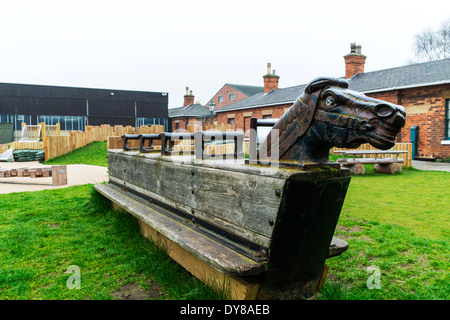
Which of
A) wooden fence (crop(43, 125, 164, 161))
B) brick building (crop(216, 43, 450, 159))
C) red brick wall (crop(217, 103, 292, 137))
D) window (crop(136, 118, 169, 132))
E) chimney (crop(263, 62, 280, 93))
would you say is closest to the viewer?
brick building (crop(216, 43, 450, 159))

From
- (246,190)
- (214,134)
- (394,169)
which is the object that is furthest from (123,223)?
(394,169)

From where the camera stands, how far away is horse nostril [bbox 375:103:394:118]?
6.04 ft

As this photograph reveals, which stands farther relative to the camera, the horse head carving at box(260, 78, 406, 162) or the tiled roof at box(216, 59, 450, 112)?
the tiled roof at box(216, 59, 450, 112)

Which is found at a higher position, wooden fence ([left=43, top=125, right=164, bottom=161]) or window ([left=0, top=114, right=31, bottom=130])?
window ([left=0, top=114, right=31, bottom=130])

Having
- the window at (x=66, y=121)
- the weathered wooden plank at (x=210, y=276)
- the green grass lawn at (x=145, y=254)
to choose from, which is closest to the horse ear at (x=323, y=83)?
the weathered wooden plank at (x=210, y=276)

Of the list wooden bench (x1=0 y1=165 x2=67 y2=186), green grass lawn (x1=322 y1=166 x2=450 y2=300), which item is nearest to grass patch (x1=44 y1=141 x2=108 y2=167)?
wooden bench (x1=0 y1=165 x2=67 y2=186)

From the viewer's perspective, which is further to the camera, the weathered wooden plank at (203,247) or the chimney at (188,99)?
the chimney at (188,99)

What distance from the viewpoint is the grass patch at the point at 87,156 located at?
50.1 feet

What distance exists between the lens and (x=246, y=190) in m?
2.38

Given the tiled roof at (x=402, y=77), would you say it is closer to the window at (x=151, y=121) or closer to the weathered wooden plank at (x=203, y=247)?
the weathered wooden plank at (x=203, y=247)

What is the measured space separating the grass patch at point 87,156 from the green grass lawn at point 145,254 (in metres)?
8.69

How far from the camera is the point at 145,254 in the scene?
370 cm

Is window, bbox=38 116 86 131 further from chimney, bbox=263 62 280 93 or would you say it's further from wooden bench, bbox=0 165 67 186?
wooden bench, bbox=0 165 67 186
